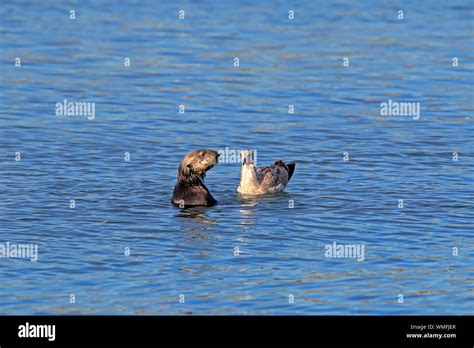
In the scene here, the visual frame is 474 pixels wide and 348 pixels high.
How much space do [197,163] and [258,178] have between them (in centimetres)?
100

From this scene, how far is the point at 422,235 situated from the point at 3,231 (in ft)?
18.4

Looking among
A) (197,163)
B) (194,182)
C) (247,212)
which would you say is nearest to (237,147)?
(197,163)

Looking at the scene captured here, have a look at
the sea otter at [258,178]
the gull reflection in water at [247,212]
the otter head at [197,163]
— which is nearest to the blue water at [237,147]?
the gull reflection in water at [247,212]

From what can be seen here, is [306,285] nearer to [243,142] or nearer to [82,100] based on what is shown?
[243,142]

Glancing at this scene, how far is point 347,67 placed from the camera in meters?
27.9

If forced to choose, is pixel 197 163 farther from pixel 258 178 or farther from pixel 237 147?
pixel 237 147

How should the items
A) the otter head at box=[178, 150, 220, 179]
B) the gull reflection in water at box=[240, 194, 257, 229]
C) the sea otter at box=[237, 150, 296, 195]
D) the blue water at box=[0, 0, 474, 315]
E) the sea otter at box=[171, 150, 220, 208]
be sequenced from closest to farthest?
the blue water at box=[0, 0, 474, 315]
the gull reflection in water at box=[240, 194, 257, 229]
the sea otter at box=[171, 150, 220, 208]
the otter head at box=[178, 150, 220, 179]
the sea otter at box=[237, 150, 296, 195]

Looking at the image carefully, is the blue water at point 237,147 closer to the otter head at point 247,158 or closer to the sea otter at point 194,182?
the sea otter at point 194,182

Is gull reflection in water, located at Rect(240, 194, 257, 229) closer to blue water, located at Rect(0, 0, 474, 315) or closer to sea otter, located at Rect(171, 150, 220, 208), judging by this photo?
blue water, located at Rect(0, 0, 474, 315)

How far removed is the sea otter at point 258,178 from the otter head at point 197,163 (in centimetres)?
51

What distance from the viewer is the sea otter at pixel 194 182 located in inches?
657

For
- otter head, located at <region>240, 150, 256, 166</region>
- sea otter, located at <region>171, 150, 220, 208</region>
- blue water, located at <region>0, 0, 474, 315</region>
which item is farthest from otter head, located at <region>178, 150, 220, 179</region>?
blue water, located at <region>0, 0, 474, 315</region>

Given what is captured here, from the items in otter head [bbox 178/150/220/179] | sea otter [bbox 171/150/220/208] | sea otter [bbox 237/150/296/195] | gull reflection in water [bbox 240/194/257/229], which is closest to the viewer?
gull reflection in water [bbox 240/194/257/229]

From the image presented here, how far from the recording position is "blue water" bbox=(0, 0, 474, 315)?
514 inches
